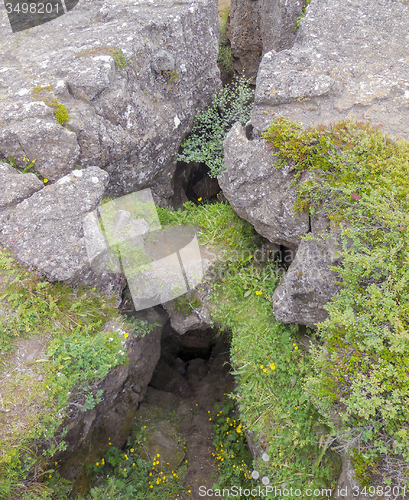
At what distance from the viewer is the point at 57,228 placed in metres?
5.12

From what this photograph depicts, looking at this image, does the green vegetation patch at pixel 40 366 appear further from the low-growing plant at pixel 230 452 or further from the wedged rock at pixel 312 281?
the low-growing plant at pixel 230 452

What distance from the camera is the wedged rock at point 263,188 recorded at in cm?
520

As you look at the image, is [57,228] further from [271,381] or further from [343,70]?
[343,70]

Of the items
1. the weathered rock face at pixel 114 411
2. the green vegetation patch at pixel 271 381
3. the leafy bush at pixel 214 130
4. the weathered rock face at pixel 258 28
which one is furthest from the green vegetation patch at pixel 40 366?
the weathered rock face at pixel 258 28

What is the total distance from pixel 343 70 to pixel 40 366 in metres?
6.81

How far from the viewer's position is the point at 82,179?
541 centimetres

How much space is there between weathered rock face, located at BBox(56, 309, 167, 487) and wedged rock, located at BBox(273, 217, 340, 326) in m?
2.61

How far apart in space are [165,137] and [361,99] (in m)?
3.72

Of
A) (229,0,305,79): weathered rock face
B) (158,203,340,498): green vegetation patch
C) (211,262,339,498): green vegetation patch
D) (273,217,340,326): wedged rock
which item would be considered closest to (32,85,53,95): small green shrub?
(158,203,340,498): green vegetation patch

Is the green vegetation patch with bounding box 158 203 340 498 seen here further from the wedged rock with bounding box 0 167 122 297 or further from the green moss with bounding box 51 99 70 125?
the green moss with bounding box 51 99 70 125

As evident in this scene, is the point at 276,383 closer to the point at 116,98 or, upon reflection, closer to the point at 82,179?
the point at 82,179

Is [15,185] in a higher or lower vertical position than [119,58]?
lower

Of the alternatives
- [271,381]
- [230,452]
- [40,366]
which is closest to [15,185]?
[40,366]

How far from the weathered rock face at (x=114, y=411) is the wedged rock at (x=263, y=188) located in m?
2.87
